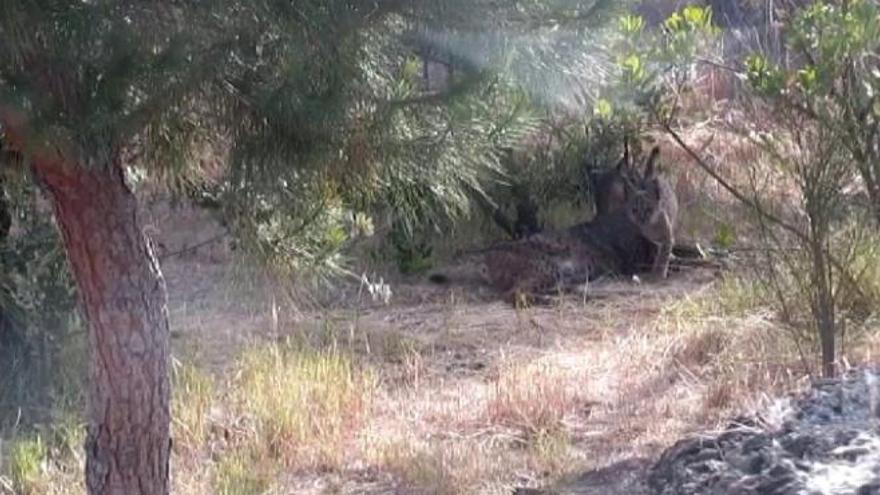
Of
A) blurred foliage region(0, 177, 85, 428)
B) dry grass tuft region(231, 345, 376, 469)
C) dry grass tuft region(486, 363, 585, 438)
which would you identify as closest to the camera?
dry grass tuft region(231, 345, 376, 469)

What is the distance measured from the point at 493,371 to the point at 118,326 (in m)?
3.45

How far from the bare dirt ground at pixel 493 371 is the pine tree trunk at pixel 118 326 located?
141 centimetres

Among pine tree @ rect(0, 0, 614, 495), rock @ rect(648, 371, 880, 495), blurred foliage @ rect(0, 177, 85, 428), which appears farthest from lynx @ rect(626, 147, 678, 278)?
pine tree @ rect(0, 0, 614, 495)

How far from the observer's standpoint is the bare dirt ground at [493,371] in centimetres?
603

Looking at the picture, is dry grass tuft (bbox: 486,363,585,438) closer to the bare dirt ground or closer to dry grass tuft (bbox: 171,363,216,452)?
the bare dirt ground

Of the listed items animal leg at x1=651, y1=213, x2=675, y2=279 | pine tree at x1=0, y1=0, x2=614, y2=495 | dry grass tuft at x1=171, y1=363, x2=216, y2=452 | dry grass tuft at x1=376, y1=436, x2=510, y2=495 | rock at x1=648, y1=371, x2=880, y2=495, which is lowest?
dry grass tuft at x1=376, y1=436, x2=510, y2=495

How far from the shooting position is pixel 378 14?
3674 millimetres

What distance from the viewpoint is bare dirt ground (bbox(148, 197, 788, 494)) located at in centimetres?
603

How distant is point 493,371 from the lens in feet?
25.2

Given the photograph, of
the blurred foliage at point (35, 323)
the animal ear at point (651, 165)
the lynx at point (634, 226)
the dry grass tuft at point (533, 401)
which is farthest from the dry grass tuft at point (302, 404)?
the animal ear at point (651, 165)

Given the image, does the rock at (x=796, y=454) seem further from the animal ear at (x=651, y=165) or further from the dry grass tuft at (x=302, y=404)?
the animal ear at (x=651, y=165)

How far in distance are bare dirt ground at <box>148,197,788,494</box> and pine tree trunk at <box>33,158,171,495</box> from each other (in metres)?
1.41

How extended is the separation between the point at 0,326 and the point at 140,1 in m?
3.87

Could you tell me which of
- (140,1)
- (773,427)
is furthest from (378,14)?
(773,427)
